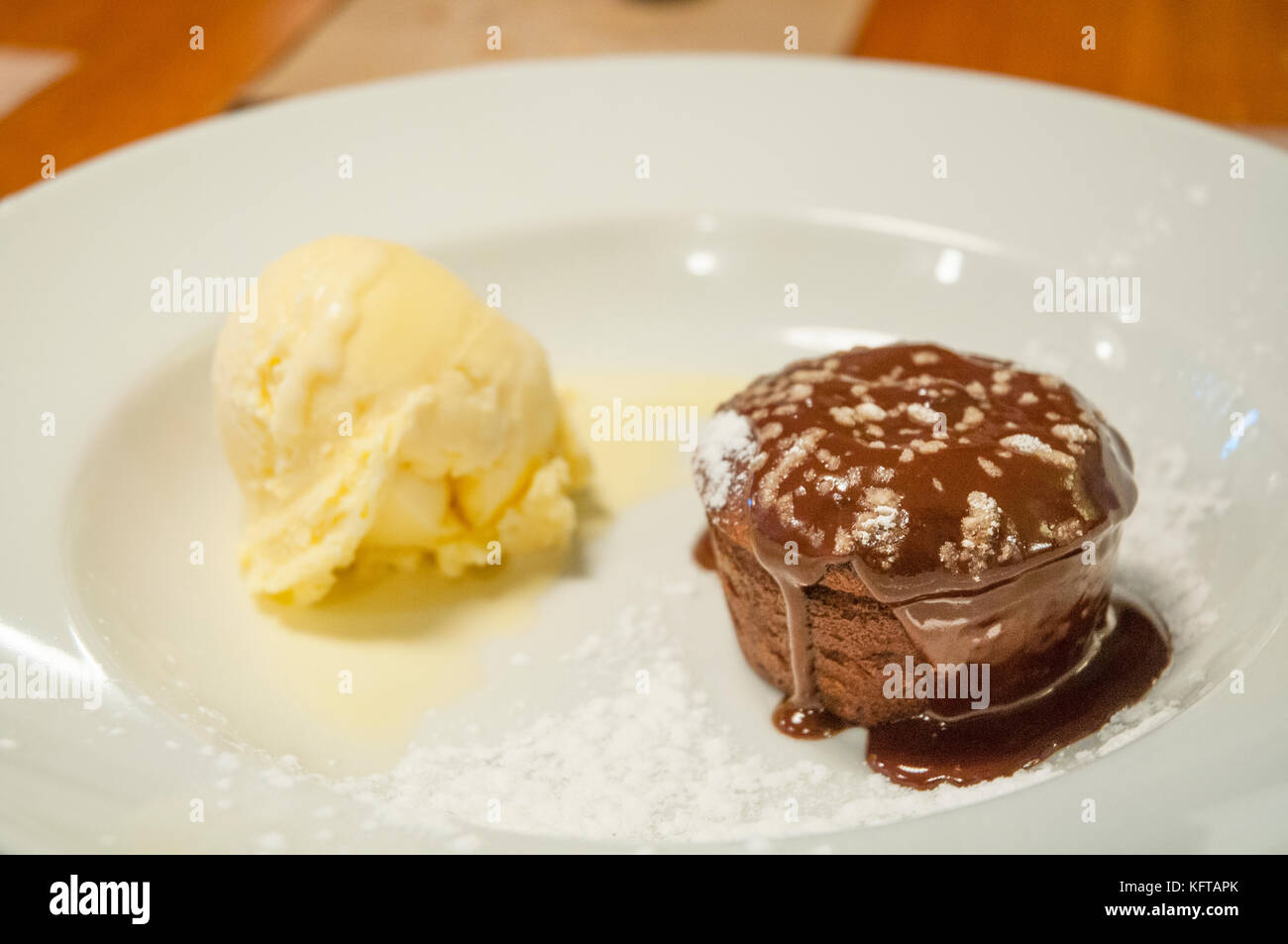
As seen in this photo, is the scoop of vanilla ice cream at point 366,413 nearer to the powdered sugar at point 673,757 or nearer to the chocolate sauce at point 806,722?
the powdered sugar at point 673,757

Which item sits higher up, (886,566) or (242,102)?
(242,102)

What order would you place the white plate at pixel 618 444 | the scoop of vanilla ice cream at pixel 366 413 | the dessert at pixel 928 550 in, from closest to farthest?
the white plate at pixel 618 444 < the dessert at pixel 928 550 < the scoop of vanilla ice cream at pixel 366 413

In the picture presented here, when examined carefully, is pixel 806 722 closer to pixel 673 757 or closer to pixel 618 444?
pixel 673 757

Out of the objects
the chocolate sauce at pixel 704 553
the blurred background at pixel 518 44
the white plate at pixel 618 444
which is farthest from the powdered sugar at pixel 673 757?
the blurred background at pixel 518 44
